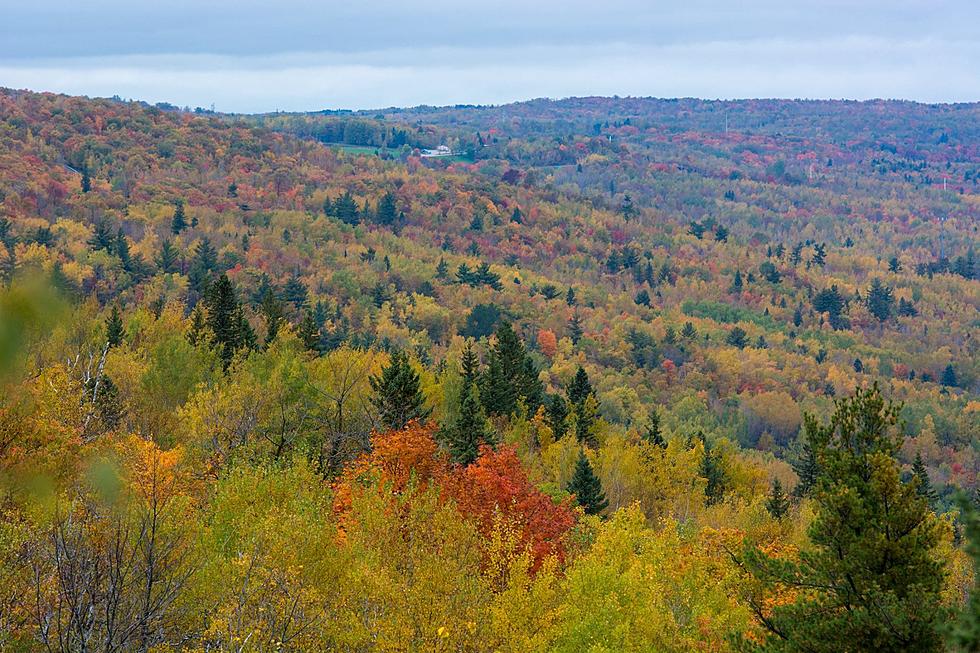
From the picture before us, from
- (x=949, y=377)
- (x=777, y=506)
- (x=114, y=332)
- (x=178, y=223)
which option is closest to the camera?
(x=114, y=332)

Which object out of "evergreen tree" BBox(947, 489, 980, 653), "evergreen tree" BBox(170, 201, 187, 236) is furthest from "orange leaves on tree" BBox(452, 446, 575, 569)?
"evergreen tree" BBox(170, 201, 187, 236)

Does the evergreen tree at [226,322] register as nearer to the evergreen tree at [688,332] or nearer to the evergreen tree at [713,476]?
the evergreen tree at [713,476]

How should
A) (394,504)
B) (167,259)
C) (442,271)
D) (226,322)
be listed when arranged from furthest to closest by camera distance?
(442,271), (167,259), (226,322), (394,504)

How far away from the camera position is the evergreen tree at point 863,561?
15750mm

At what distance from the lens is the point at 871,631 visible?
52.7ft

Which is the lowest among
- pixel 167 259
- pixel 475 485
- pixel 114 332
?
pixel 167 259

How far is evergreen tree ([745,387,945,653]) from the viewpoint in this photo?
15750 millimetres

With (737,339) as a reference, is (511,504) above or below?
above

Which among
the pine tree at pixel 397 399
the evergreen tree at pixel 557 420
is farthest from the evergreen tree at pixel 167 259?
the pine tree at pixel 397 399

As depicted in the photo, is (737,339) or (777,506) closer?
(777,506)

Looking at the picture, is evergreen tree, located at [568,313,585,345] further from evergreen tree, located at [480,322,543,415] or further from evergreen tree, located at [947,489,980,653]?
evergreen tree, located at [947,489,980,653]

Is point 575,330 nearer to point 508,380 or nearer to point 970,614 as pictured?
point 508,380

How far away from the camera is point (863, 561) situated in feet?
55.2

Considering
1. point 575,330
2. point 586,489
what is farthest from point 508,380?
point 575,330
